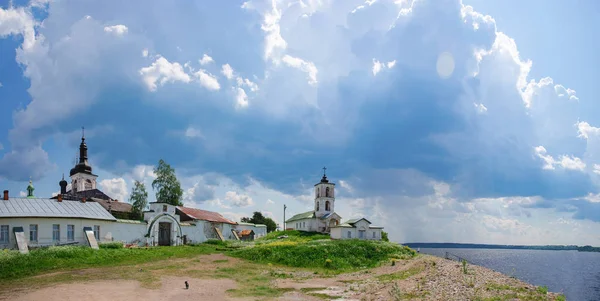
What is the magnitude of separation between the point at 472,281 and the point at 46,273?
26.0 metres

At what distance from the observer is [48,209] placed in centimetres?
3753

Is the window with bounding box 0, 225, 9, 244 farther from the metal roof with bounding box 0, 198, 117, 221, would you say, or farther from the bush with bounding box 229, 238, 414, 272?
the bush with bounding box 229, 238, 414, 272

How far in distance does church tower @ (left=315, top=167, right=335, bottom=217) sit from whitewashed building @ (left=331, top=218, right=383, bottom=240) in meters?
9.33

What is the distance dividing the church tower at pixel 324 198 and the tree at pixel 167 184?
21.5 meters

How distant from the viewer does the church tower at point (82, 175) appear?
71.2 m

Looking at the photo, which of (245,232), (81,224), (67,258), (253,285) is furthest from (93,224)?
(245,232)

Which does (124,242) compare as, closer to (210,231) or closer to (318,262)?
(210,231)

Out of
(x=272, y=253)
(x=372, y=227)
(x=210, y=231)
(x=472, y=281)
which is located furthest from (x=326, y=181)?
(x=472, y=281)

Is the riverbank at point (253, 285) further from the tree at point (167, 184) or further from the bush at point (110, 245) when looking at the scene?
the tree at point (167, 184)

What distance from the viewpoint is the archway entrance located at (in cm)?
4738

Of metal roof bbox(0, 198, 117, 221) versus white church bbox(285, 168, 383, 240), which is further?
white church bbox(285, 168, 383, 240)

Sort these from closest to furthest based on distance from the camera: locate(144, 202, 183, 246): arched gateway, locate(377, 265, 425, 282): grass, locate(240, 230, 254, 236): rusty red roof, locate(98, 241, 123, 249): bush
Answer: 1. locate(377, 265, 425, 282): grass
2. locate(98, 241, 123, 249): bush
3. locate(144, 202, 183, 246): arched gateway
4. locate(240, 230, 254, 236): rusty red roof

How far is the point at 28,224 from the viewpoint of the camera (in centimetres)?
3531

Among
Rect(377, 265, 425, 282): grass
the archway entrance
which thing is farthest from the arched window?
Rect(377, 265, 425, 282): grass
